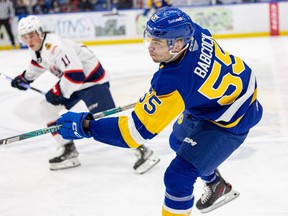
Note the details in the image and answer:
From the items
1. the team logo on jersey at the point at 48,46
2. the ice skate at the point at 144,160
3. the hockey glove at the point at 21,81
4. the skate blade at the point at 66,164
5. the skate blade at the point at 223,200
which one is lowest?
the skate blade at the point at 66,164

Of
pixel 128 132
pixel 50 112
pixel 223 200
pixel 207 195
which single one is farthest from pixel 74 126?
pixel 50 112

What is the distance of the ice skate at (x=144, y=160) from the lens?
403 cm

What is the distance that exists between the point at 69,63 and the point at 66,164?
28.8 inches

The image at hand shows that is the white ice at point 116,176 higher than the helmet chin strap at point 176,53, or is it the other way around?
the helmet chin strap at point 176,53

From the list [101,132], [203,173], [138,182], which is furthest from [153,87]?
[138,182]

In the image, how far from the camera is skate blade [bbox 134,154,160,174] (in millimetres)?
4012

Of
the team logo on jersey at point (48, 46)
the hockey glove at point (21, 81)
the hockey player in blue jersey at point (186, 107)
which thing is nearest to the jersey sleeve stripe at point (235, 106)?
the hockey player in blue jersey at point (186, 107)

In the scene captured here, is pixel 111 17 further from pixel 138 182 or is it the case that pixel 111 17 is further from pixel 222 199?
pixel 222 199

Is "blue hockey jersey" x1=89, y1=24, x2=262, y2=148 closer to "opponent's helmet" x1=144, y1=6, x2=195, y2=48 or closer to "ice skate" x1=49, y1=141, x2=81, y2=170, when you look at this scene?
"opponent's helmet" x1=144, y1=6, x2=195, y2=48

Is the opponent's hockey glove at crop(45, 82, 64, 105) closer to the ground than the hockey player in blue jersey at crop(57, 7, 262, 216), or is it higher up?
closer to the ground

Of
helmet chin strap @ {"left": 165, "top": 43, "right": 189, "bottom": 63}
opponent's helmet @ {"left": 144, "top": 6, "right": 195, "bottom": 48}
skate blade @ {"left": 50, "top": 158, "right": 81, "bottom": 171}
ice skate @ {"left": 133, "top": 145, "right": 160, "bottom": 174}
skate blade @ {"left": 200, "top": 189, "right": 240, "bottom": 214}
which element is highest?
opponent's helmet @ {"left": 144, "top": 6, "right": 195, "bottom": 48}

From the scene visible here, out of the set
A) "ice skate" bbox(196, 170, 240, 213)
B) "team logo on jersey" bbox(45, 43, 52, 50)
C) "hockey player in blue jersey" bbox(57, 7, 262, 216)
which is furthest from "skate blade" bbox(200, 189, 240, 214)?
"team logo on jersey" bbox(45, 43, 52, 50)

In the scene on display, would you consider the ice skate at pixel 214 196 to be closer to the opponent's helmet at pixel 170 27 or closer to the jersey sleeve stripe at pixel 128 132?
the jersey sleeve stripe at pixel 128 132

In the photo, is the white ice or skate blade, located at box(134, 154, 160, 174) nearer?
the white ice
